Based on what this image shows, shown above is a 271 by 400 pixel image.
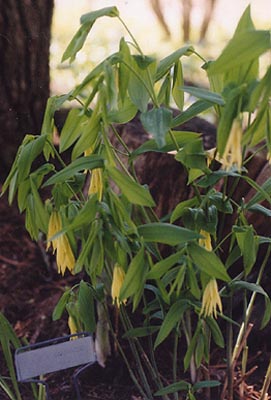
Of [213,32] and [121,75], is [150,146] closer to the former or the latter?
[121,75]

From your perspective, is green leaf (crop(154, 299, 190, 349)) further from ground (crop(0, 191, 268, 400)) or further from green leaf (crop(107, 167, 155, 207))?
ground (crop(0, 191, 268, 400))

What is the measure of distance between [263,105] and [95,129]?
0.24 metres

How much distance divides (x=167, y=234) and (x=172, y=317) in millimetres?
226

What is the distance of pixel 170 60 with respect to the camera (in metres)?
0.97

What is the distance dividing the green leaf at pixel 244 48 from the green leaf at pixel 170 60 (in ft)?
0.60

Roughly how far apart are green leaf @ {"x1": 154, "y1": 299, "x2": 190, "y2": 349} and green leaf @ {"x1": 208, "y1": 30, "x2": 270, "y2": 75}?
461 millimetres

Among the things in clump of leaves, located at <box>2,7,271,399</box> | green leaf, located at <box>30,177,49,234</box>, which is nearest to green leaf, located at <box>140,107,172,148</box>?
clump of leaves, located at <box>2,7,271,399</box>

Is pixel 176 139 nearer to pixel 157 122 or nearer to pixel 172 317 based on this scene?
pixel 157 122

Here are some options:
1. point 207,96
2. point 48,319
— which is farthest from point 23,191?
point 48,319

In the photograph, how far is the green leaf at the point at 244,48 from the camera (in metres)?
0.77

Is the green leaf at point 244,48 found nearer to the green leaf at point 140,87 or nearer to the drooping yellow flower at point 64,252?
the green leaf at point 140,87

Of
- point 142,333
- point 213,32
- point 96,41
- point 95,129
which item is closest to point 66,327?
point 142,333

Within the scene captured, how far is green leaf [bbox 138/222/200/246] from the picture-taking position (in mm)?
894

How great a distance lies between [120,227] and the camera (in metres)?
0.92
